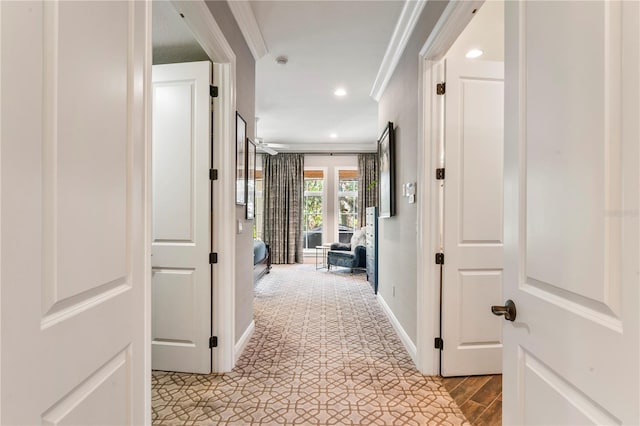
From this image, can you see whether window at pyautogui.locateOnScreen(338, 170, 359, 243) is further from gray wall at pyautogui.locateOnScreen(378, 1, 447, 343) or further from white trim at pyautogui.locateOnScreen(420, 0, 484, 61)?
white trim at pyautogui.locateOnScreen(420, 0, 484, 61)

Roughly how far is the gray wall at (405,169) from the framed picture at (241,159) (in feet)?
4.67

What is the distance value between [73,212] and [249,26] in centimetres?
242

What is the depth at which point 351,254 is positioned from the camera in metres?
6.04

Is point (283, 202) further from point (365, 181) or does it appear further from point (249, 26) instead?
point (249, 26)

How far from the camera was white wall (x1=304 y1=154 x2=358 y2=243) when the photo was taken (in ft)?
24.7

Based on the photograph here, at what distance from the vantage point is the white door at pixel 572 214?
591 millimetres

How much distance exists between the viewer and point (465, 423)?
1708 millimetres

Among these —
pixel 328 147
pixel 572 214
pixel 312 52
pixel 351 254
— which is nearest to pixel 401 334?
pixel 572 214

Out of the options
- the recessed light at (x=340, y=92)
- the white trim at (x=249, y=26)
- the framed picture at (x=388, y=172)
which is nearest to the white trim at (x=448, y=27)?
the framed picture at (x=388, y=172)

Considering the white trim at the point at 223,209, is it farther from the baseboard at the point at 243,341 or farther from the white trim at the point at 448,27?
the white trim at the point at 448,27

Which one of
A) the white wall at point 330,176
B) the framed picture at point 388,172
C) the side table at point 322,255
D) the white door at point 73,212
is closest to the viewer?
the white door at point 73,212

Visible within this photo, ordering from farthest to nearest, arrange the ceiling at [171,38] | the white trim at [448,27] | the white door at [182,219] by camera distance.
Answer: the white door at [182,219]
the ceiling at [171,38]
the white trim at [448,27]

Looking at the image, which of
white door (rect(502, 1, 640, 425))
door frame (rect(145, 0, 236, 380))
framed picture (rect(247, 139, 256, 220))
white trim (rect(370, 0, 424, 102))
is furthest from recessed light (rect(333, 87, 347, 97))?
white door (rect(502, 1, 640, 425))

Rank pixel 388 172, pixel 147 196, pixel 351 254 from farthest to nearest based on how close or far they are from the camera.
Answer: pixel 351 254
pixel 388 172
pixel 147 196
